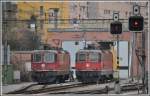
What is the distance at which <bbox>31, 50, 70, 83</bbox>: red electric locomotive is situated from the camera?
19.6m

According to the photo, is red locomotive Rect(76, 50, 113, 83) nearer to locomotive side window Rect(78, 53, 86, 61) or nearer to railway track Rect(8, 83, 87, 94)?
locomotive side window Rect(78, 53, 86, 61)

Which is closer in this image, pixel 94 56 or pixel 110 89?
pixel 110 89

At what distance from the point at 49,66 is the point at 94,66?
61.1 inches

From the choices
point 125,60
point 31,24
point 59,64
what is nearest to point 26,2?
point 31,24

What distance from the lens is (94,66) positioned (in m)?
19.8

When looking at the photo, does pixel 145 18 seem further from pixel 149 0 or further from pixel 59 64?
pixel 59 64

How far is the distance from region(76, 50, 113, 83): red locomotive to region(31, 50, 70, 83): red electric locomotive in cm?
43

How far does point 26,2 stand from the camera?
19.6 metres

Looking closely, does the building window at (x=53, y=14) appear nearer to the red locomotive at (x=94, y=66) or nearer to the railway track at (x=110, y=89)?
the red locomotive at (x=94, y=66)

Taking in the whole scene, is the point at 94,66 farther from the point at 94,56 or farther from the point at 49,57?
the point at 49,57

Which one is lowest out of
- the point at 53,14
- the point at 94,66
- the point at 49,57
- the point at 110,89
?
the point at 110,89

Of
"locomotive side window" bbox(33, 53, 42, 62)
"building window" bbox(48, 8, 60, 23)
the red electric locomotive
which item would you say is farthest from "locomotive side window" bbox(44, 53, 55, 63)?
"building window" bbox(48, 8, 60, 23)

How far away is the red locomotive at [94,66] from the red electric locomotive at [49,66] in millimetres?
431

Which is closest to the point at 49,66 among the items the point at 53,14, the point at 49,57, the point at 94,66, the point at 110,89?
the point at 49,57
